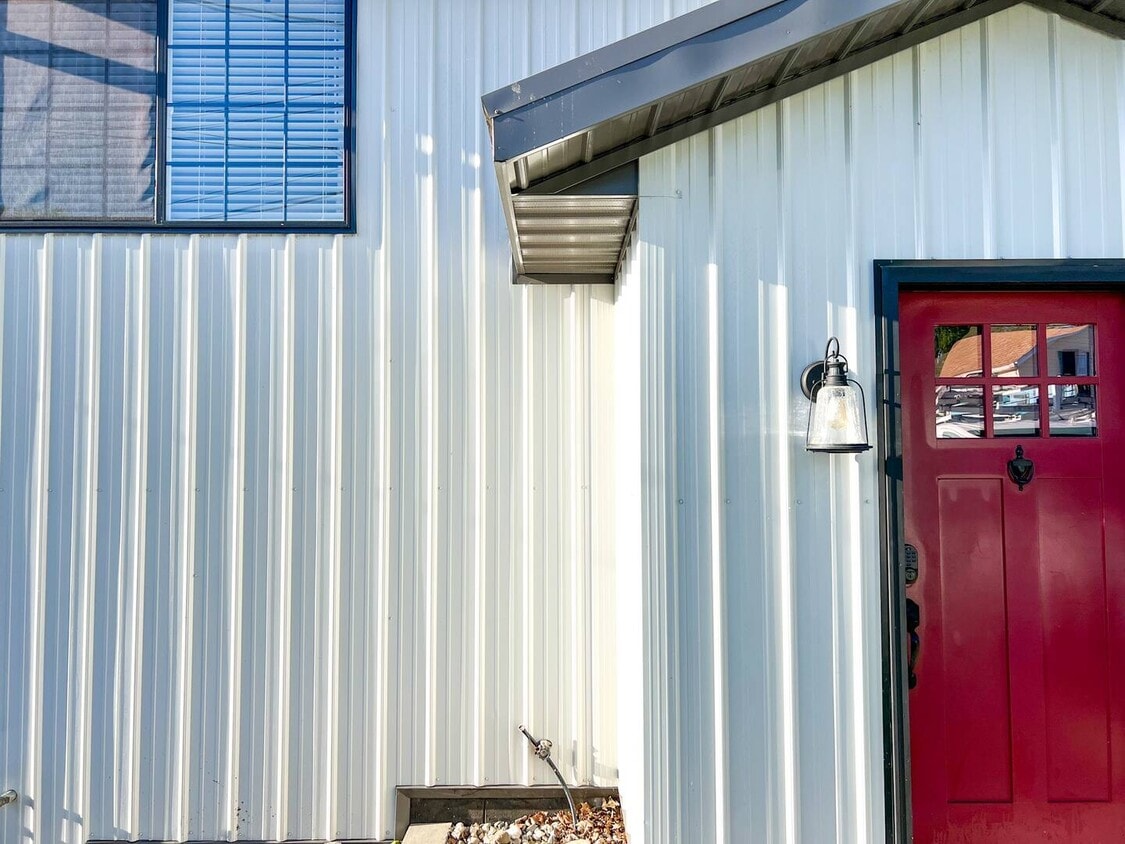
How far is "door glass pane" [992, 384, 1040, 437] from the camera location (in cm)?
200

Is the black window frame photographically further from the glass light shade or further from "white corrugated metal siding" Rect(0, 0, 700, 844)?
the glass light shade

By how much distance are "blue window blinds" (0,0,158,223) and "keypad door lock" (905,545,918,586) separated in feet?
11.0

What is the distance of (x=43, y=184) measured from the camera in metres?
2.66

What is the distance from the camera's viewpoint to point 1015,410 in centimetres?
201

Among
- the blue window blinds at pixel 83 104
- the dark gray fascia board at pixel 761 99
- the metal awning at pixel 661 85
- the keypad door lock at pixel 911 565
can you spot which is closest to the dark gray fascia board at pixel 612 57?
the metal awning at pixel 661 85

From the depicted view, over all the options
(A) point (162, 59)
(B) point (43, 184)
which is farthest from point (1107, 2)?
(B) point (43, 184)

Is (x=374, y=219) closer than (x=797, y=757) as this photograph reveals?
No

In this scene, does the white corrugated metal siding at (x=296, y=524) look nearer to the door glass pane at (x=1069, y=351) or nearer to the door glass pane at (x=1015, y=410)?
the door glass pane at (x=1015, y=410)

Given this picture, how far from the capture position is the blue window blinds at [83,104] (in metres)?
2.66

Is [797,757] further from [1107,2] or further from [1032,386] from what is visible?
[1107,2]

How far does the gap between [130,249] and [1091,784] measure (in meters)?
4.07

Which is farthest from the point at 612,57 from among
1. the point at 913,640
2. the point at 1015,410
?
the point at 913,640

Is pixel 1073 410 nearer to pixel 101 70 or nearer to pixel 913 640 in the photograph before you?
pixel 913 640

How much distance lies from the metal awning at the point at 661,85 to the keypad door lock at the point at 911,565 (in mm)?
1436
